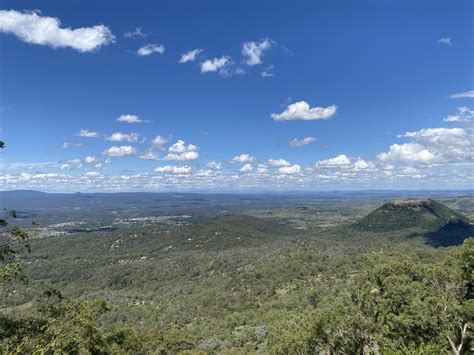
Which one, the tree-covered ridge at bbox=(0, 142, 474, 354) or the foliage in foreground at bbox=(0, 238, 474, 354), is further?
the foliage in foreground at bbox=(0, 238, 474, 354)

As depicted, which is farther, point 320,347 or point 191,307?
point 191,307

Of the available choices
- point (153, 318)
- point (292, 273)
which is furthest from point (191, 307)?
point (292, 273)

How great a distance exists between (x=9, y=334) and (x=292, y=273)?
420 ft

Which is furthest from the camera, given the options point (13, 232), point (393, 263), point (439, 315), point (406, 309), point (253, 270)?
point (253, 270)

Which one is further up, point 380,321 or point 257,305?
point 380,321

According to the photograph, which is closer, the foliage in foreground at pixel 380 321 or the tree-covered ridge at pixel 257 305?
the tree-covered ridge at pixel 257 305

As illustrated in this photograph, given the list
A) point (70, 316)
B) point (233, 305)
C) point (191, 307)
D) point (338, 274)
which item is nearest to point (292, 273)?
point (338, 274)

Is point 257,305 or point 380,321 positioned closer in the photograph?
point 380,321

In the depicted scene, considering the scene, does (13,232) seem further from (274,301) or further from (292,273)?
(292,273)

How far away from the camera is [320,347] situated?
3994 centimetres

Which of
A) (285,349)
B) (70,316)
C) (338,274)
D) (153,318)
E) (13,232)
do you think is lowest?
(153,318)

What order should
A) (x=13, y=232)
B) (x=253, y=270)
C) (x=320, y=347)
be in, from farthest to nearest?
1. (x=253, y=270)
2. (x=320, y=347)
3. (x=13, y=232)

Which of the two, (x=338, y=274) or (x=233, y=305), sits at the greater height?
(x=338, y=274)

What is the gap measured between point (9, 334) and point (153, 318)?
102652 mm
